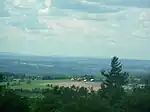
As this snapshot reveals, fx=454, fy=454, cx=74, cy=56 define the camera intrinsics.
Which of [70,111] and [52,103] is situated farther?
[52,103]

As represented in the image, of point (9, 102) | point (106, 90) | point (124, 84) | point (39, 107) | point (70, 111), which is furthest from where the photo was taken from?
point (124, 84)

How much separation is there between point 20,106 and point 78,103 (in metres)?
5.46

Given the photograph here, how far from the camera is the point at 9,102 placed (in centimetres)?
3931

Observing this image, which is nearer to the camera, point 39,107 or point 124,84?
point 39,107

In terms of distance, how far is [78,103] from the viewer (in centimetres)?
3806

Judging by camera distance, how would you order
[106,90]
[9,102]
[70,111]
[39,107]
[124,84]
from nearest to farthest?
[70,111] < [9,102] < [39,107] < [106,90] < [124,84]

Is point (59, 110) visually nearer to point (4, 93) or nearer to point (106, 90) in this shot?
point (4, 93)

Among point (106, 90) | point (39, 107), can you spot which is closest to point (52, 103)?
point (39, 107)

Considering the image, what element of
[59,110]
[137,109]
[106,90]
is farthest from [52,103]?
[106,90]

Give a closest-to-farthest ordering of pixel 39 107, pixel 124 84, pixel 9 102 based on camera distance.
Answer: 1. pixel 9 102
2. pixel 39 107
3. pixel 124 84

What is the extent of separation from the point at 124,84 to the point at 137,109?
31360mm

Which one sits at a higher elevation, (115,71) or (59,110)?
(115,71)

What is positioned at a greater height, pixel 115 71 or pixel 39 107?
pixel 115 71

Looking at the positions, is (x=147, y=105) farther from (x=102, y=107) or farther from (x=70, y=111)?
(x=70, y=111)
